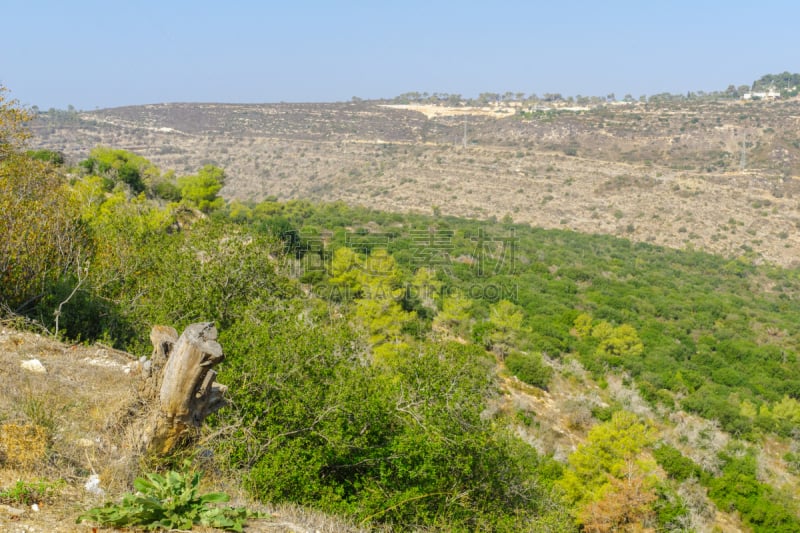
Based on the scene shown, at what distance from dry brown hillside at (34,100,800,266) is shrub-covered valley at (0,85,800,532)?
79.1 ft

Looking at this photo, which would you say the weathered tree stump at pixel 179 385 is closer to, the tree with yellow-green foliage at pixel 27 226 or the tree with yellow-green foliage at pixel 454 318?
the tree with yellow-green foliage at pixel 27 226

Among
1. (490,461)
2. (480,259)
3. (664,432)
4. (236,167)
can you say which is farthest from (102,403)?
(236,167)

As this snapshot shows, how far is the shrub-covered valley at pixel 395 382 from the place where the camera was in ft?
23.9

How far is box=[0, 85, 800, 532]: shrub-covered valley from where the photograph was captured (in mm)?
7270

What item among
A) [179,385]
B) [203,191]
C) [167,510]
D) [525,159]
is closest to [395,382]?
[179,385]

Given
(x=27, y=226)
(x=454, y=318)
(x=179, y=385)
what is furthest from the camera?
(x=454, y=318)

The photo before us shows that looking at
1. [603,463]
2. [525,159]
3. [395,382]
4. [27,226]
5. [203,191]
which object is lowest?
[603,463]

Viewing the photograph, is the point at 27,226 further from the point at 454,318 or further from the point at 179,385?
the point at 454,318

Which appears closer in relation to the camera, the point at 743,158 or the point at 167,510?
the point at 167,510

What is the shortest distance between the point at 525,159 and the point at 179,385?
67.8 meters

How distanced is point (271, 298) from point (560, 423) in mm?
12637

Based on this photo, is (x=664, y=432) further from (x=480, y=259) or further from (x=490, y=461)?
(x=480, y=259)

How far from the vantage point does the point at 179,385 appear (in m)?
5.62

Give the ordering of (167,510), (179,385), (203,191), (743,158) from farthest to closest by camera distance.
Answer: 1. (743,158)
2. (203,191)
3. (179,385)
4. (167,510)
